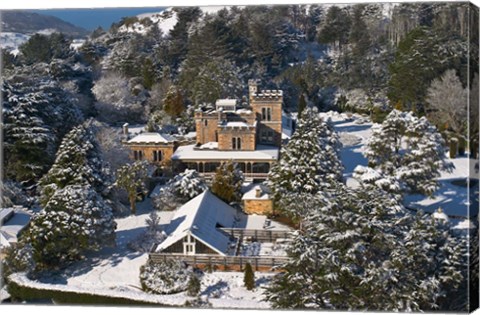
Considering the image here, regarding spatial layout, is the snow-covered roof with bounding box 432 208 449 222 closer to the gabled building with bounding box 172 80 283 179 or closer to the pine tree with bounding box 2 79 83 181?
the gabled building with bounding box 172 80 283 179

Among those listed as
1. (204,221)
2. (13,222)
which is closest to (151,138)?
(204,221)

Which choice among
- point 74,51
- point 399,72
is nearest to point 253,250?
point 399,72

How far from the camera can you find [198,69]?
17.1m

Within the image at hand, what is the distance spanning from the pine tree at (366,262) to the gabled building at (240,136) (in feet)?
16.8

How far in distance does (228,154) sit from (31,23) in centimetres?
579

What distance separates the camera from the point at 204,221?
1492cm

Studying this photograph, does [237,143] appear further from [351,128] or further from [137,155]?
[351,128]

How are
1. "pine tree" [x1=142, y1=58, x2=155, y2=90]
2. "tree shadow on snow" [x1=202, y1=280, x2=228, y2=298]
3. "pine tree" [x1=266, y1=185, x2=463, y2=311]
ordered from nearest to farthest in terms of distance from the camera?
"pine tree" [x1=266, y1=185, x2=463, y2=311] → "tree shadow on snow" [x1=202, y1=280, x2=228, y2=298] → "pine tree" [x1=142, y1=58, x2=155, y2=90]

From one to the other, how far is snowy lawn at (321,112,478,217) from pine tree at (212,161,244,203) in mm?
2560

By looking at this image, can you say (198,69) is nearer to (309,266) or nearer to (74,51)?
(74,51)

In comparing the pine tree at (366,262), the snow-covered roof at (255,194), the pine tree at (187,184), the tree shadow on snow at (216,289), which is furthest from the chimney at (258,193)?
the pine tree at (366,262)

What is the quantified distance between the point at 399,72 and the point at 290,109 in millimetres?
5808

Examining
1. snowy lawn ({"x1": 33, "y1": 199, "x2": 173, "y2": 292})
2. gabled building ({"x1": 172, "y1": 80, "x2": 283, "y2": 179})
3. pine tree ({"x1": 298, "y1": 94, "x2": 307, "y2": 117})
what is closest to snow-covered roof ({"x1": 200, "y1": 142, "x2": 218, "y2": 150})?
gabled building ({"x1": 172, "y1": 80, "x2": 283, "y2": 179})

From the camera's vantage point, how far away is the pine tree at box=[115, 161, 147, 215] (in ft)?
53.9
